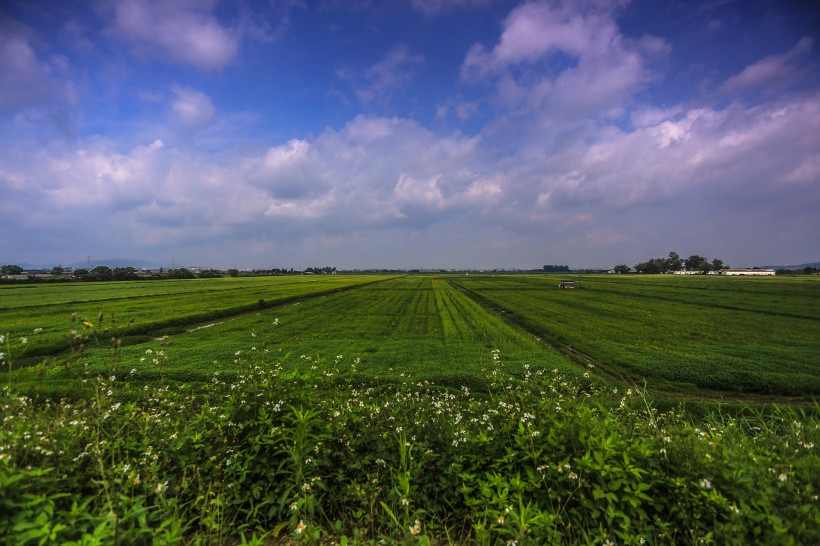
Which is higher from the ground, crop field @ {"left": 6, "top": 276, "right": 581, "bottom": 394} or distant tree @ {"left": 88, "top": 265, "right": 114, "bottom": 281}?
distant tree @ {"left": 88, "top": 265, "right": 114, "bottom": 281}

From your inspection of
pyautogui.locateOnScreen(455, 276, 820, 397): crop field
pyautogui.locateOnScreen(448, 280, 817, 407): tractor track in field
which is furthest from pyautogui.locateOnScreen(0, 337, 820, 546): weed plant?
pyautogui.locateOnScreen(455, 276, 820, 397): crop field

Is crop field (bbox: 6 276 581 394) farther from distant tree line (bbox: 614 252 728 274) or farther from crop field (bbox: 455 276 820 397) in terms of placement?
distant tree line (bbox: 614 252 728 274)

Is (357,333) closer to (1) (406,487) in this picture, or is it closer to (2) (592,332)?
(2) (592,332)

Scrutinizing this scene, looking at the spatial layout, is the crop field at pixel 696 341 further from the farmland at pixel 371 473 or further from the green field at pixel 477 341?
the farmland at pixel 371 473

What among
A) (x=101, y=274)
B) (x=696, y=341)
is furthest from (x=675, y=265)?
(x=101, y=274)

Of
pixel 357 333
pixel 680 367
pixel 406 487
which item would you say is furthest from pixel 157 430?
pixel 680 367

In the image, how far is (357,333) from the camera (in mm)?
23516

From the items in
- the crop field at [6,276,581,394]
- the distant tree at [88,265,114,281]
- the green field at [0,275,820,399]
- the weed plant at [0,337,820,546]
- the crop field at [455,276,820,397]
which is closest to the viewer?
the weed plant at [0,337,820,546]

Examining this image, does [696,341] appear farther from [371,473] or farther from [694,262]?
[694,262]

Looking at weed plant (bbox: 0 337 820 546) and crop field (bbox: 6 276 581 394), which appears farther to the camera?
crop field (bbox: 6 276 581 394)

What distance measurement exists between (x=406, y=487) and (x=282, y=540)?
147 cm

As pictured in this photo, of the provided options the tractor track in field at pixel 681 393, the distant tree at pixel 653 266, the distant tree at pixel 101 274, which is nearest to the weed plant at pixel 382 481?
the tractor track in field at pixel 681 393

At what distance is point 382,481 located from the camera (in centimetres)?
380

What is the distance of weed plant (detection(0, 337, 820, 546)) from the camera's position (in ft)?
8.46
